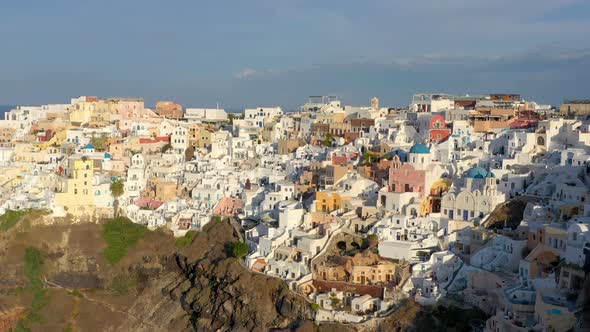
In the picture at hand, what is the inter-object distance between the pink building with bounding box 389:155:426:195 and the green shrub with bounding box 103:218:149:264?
17511mm

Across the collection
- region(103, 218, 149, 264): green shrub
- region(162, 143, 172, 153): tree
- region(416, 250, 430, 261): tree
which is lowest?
region(103, 218, 149, 264): green shrub

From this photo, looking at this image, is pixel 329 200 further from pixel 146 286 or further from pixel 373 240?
pixel 146 286

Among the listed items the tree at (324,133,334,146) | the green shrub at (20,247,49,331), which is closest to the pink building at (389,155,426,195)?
the tree at (324,133,334,146)

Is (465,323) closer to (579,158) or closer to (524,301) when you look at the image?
(524,301)

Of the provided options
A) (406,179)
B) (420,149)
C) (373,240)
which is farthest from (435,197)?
(373,240)

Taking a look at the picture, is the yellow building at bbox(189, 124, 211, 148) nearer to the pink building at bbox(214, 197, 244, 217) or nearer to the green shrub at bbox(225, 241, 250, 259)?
the pink building at bbox(214, 197, 244, 217)

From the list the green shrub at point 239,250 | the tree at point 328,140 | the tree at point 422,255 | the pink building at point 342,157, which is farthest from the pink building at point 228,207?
the tree at point 422,255

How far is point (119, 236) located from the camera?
161ft

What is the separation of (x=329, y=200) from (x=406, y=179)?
4.99 meters

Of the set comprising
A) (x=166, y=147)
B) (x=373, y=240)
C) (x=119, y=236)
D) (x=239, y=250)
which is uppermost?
(x=166, y=147)

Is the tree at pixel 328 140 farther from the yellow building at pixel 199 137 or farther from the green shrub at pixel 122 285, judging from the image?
the green shrub at pixel 122 285

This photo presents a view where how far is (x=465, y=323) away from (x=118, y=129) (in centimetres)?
4261

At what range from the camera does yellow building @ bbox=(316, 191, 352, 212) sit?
145 feet

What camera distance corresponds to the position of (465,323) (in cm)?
3272
